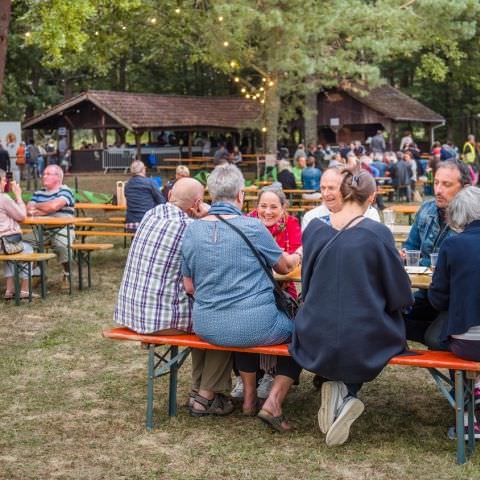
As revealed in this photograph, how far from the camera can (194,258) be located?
4.89 meters

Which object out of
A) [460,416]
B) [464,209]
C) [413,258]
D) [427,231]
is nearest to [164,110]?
[427,231]

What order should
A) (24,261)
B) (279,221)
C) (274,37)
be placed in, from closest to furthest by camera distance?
(279,221) < (24,261) < (274,37)

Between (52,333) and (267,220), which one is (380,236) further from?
(52,333)

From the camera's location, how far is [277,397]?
497 centimetres

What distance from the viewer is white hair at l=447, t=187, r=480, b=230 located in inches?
179

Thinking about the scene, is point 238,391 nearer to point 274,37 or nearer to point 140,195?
point 140,195

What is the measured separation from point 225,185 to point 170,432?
1424 mm

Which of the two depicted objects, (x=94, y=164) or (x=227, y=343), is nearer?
(x=227, y=343)

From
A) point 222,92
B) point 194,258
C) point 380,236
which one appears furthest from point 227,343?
point 222,92

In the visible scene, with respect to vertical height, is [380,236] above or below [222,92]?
below

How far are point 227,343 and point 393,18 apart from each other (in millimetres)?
22492

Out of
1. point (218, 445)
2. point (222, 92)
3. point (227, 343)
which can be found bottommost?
point (218, 445)

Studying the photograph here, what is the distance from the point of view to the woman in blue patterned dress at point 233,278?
480 cm

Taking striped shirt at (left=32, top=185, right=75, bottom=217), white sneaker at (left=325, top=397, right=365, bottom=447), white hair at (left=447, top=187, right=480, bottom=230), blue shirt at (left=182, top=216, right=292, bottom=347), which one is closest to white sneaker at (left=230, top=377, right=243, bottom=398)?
blue shirt at (left=182, top=216, right=292, bottom=347)
